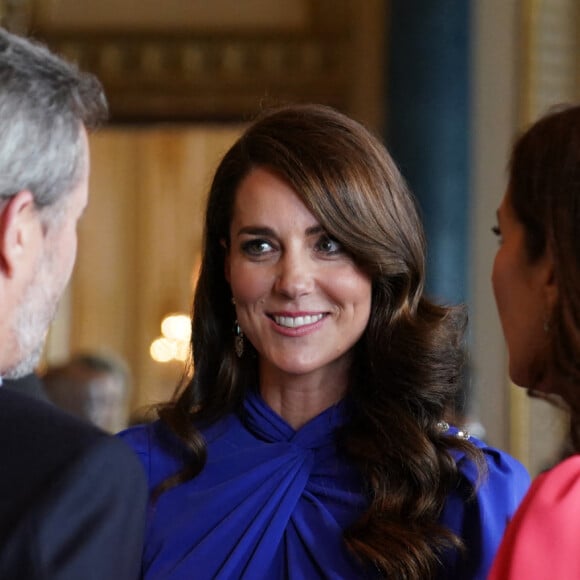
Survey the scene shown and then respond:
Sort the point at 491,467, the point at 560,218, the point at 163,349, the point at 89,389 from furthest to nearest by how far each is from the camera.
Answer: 1. the point at 163,349
2. the point at 89,389
3. the point at 491,467
4. the point at 560,218

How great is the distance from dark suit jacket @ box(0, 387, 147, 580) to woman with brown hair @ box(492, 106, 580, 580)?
57cm

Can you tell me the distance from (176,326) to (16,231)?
10.2 m

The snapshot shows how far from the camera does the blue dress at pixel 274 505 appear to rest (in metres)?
2.68

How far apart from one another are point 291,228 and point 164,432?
0.59m

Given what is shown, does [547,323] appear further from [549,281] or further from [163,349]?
[163,349]

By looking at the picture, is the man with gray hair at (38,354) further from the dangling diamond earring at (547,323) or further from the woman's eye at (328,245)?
the woman's eye at (328,245)

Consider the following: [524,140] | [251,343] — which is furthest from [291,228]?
[524,140]

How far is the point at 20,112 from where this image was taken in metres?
1.82

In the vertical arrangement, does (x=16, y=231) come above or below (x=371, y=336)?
above

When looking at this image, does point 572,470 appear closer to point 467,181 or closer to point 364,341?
point 364,341

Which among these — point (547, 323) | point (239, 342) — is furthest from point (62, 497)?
point (239, 342)

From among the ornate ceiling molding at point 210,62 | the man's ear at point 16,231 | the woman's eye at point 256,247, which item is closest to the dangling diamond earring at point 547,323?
the man's ear at point 16,231

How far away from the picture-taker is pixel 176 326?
12.0 metres

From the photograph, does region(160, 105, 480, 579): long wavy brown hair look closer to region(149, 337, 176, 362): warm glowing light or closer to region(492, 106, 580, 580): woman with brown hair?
region(492, 106, 580, 580): woman with brown hair
